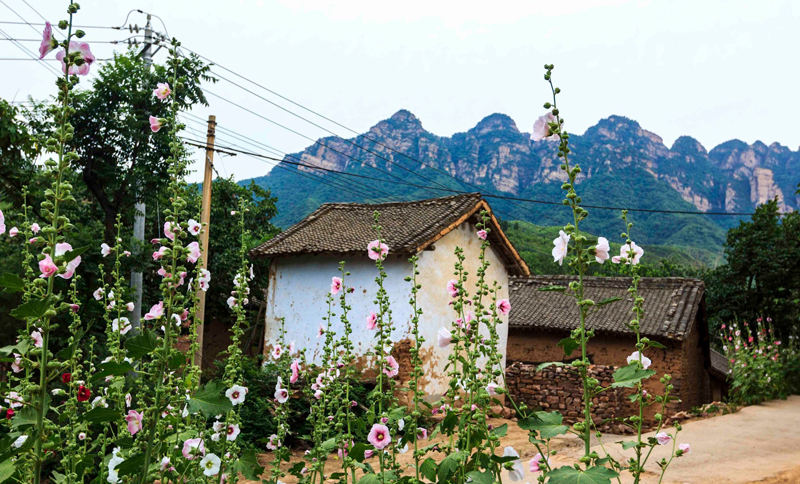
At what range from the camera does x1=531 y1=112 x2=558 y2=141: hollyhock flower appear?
2.21 m

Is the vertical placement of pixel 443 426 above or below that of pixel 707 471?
above

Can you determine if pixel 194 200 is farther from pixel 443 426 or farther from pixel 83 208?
pixel 443 426

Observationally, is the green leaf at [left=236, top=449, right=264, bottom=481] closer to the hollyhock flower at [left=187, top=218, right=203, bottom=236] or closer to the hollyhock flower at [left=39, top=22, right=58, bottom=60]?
the hollyhock flower at [left=187, top=218, right=203, bottom=236]

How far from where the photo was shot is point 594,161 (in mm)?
70750

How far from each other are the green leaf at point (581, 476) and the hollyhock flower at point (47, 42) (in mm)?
2134

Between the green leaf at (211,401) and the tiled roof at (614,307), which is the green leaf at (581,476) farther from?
the tiled roof at (614,307)

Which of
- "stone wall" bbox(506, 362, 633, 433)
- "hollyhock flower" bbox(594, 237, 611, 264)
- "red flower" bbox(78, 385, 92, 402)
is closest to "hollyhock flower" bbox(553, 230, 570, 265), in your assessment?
"hollyhock flower" bbox(594, 237, 611, 264)

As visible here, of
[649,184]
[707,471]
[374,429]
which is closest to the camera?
[374,429]

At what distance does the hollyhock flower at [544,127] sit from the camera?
2.21 meters

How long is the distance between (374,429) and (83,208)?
13.8 metres

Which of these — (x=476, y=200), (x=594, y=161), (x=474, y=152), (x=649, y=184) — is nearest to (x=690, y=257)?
(x=649, y=184)

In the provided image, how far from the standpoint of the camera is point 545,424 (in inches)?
73.2

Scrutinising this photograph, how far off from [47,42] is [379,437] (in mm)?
2056

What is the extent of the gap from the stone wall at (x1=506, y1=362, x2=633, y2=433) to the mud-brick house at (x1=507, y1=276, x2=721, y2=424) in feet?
0.08
